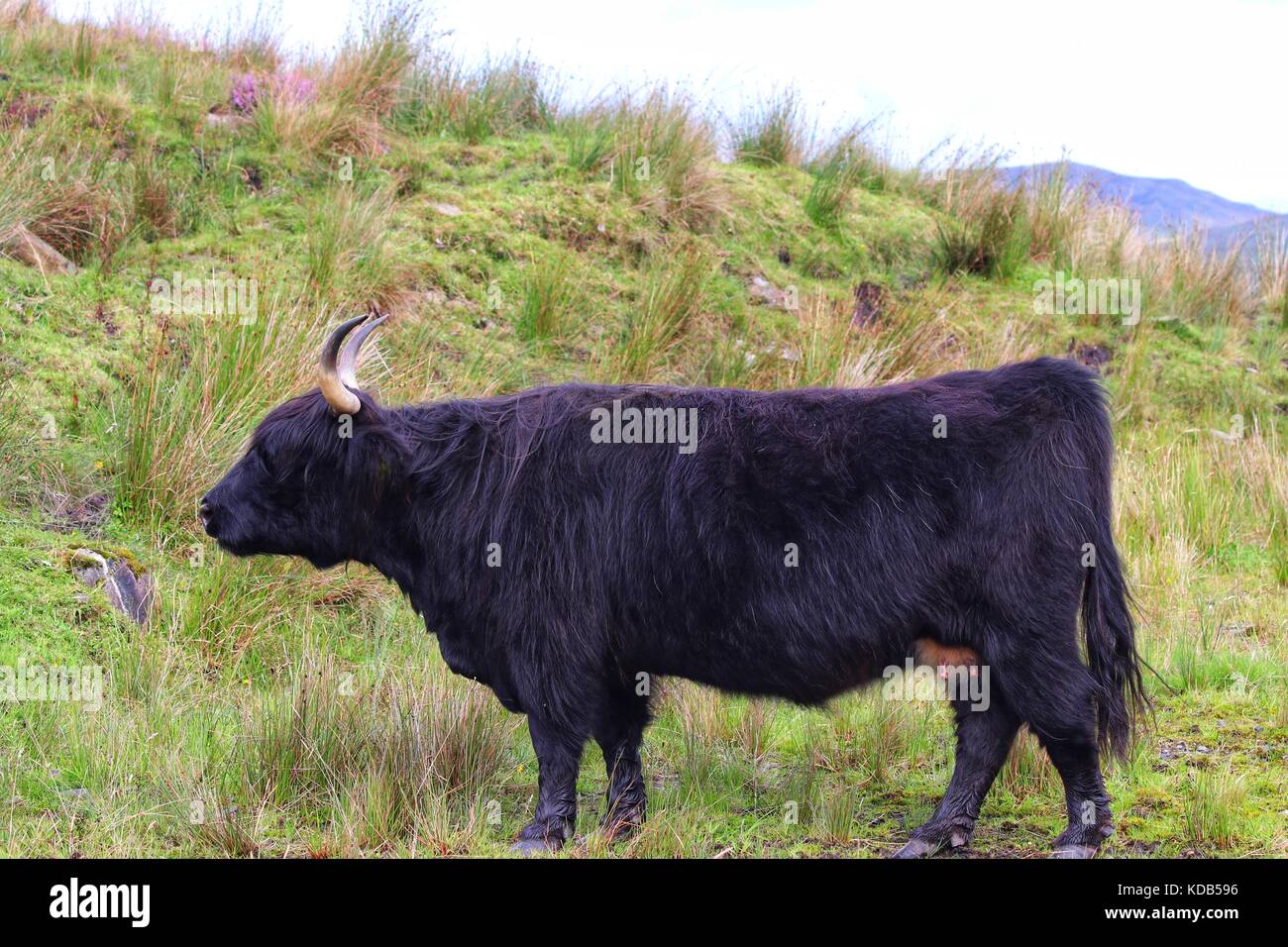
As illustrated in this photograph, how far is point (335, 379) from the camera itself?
4312 mm

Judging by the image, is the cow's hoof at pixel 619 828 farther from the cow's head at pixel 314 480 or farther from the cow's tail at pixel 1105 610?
the cow's tail at pixel 1105 610

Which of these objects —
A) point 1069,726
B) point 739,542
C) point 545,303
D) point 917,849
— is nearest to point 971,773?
point 917,849

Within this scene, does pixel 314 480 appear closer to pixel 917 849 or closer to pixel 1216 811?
pixel 917 849

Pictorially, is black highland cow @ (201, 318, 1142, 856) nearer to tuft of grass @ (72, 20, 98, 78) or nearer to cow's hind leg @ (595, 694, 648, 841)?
cow's hind leg @ (595, 694, 648, 841)

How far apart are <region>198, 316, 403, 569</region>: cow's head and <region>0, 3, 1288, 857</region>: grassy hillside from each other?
60 cm

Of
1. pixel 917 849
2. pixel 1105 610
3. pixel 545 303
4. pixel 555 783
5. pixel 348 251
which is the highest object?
pixel 348 251

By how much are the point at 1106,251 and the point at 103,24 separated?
9.68m

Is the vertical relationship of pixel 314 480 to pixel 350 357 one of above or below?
below

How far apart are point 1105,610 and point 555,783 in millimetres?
1908

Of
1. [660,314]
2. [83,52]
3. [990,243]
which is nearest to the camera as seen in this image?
[660,314]

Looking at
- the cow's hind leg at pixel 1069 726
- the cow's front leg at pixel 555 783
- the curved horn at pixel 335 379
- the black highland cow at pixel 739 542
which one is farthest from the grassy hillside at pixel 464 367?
the curved horn at pixel 335 379

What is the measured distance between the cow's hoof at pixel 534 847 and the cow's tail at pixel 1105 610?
1.84 metres

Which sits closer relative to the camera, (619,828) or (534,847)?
(534,847)

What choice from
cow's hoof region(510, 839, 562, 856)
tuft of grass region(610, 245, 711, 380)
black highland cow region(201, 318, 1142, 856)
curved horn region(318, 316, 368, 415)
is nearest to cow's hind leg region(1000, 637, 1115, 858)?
black highland cow region(201, 318, 1142, 856)
